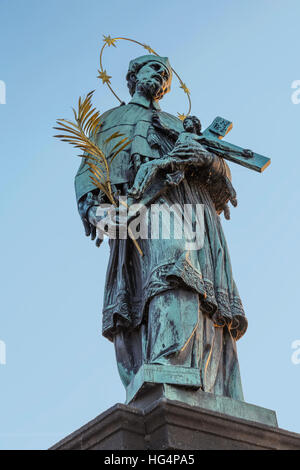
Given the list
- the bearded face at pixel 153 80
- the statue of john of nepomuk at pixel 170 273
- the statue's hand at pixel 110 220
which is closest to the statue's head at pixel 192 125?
the statue of john of nepomuk at pixel 170 273

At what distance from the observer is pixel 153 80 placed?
851 cm

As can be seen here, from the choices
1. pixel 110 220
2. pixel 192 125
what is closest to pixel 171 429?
pixel 110 220

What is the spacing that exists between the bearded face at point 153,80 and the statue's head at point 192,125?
0.82 meters

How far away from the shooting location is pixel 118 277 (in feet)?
23.8

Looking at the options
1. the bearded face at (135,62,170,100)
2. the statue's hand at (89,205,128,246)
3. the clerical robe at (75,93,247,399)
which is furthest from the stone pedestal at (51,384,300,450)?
the bearded face at (135,62,170,100)

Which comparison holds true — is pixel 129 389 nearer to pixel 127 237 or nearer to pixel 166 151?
pixel 127 237

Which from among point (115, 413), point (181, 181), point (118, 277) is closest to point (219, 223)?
point (181, 181)

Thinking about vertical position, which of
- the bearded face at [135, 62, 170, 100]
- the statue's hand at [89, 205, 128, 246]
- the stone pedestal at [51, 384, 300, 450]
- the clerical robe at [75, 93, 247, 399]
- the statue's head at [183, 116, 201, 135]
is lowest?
the stone pedestal at [51, 384, 300, 450]

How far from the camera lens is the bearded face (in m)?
8.50

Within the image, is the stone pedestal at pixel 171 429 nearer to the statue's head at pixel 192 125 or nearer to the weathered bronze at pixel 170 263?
the weathered bronze at pixel 170 263

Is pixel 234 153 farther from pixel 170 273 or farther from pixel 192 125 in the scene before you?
pixel 170 273

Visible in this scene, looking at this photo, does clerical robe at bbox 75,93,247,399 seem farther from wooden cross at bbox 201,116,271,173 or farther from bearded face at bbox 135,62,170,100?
bearded face at bbox 135,62,170,100

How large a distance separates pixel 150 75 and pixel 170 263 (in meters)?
2.74

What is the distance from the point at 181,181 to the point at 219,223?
60cm
